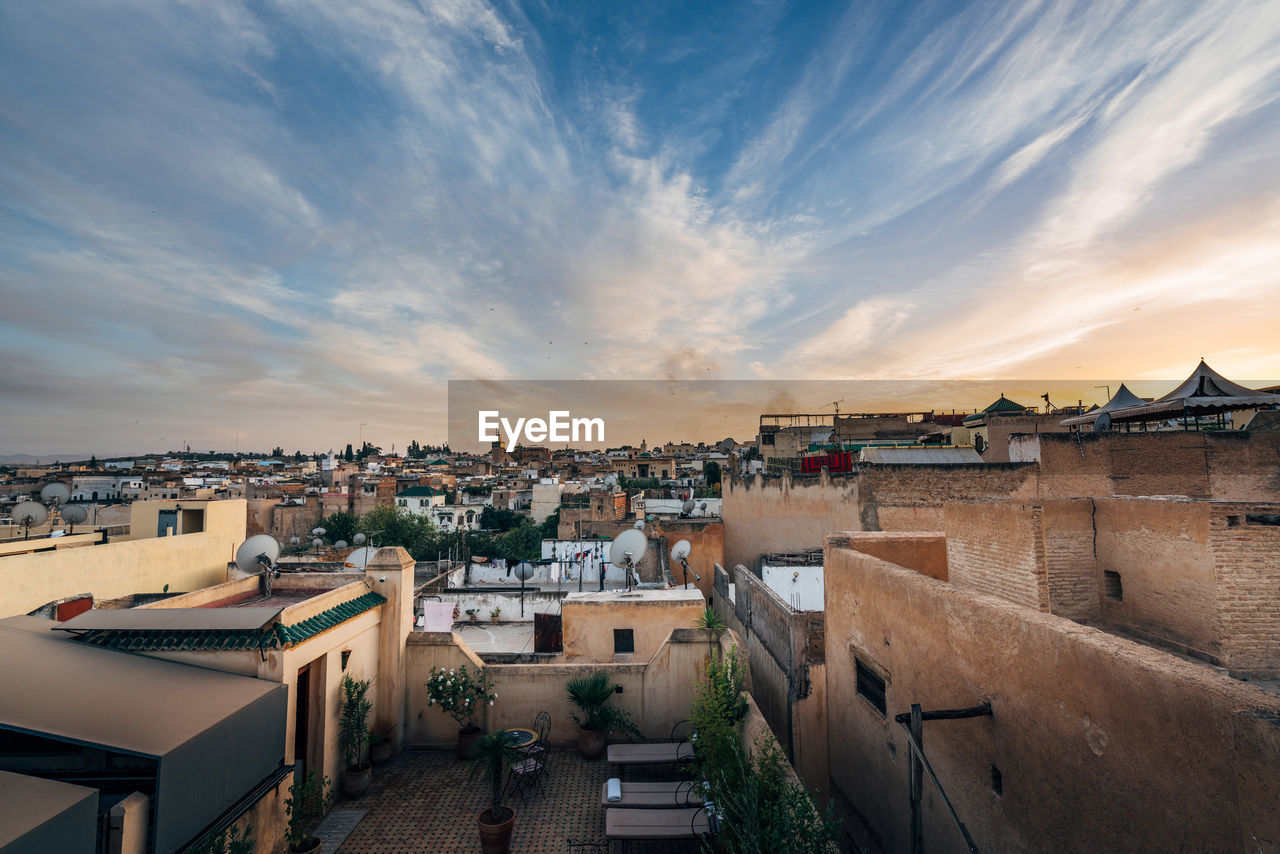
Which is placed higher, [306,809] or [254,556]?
[254,556]

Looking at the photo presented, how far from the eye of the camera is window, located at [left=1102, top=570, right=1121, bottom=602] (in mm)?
4934

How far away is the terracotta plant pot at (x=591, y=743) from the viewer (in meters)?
8.10

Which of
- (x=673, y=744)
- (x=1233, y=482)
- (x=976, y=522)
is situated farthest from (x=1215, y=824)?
(x=1233, y=482)


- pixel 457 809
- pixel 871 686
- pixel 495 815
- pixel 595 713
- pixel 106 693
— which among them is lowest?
Result: pixel 457 809

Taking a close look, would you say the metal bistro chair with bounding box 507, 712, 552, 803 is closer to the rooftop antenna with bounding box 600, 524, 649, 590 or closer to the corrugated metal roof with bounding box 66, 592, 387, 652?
the corrugated metal roof with bounding box 66, 592, 387, 652

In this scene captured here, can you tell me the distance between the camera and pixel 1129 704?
2973 mm

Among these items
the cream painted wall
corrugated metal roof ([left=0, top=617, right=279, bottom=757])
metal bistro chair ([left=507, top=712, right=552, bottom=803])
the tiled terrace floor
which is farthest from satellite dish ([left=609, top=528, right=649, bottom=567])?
the cream painted wall

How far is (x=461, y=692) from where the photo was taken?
325 inches

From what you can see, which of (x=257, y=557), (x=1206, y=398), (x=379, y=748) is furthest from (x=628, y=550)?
(x=1206, y=398)

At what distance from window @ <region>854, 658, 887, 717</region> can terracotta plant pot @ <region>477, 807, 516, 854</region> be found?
14.2ft

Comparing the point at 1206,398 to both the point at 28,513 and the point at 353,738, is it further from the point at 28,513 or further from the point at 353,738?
the point at 28,513

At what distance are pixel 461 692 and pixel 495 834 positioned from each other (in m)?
2.56

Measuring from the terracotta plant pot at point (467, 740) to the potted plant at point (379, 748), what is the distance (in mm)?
1002

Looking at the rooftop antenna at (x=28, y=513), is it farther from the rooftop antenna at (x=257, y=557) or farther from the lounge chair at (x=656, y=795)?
the lounge chair at (x=656, y=795)
